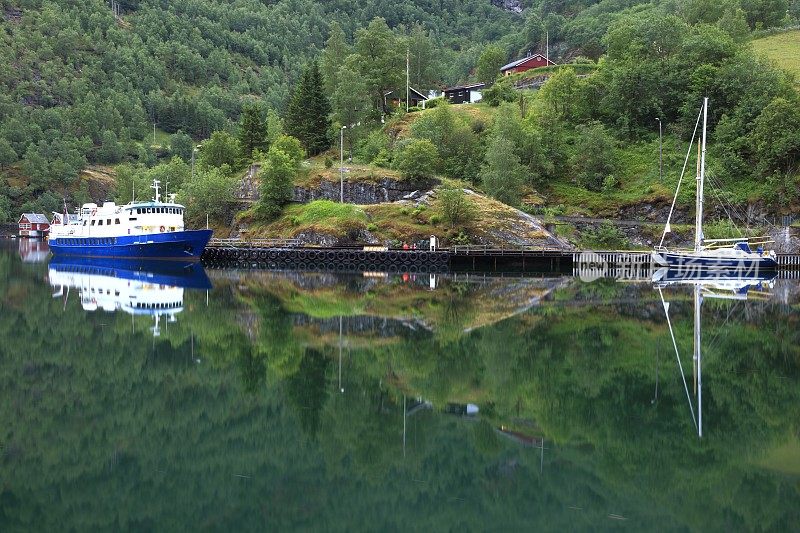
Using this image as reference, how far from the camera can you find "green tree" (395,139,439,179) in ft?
241

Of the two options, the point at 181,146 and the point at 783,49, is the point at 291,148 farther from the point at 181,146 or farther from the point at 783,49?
the point at 181,146

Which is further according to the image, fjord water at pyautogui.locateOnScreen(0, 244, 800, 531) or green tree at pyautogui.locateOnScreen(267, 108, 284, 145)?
green tree at pyautogui.locateOnScreen(267, 108, 284, 145)

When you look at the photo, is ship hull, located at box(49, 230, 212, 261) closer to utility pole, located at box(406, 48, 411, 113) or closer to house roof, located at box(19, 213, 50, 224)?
utility pole, located at box(406, 48, 411, 113)

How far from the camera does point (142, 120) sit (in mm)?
176000

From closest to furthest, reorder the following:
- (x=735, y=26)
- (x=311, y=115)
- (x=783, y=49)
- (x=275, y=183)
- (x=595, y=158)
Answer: (x=275, y=183)
(x=595, y=158)
(x=311, y=115)
(x=783, y=49)
(x=735, y=26)

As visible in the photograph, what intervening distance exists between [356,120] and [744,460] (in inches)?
3035

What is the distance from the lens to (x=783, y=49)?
97.6m

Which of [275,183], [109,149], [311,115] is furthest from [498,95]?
[109,149]

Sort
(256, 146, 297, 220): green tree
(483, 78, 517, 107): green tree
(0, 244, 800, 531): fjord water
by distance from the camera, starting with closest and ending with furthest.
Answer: (0, 244, 800, 531): fjord water, (256, 146, 297, 220): green tree, (483, 78, 517, 107): green tree

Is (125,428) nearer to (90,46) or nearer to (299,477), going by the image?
(299,477)

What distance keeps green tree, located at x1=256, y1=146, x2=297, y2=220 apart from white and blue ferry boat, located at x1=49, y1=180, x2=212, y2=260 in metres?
8.03

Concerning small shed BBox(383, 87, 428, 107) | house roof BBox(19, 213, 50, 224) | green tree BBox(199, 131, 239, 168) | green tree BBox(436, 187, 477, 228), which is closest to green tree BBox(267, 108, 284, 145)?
green tree BBox(199, 131, 239, 168)

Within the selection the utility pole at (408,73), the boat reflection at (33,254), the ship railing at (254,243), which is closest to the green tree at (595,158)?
the utility pole at (408,73)

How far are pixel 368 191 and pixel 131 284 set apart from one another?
30.9 metres
